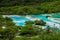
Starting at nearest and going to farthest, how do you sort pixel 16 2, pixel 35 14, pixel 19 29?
pixel 19 29 < pixel 35 14 < pixel 16 2

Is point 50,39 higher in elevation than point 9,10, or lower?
higher

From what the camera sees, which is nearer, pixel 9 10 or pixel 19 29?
pixel 19 29

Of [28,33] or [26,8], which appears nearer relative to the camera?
[28,33]

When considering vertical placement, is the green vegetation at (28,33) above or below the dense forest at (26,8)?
above

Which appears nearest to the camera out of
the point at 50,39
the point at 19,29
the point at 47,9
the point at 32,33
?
the point at 50,39

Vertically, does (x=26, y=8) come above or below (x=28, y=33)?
below

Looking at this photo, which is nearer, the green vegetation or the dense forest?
the green vegetation

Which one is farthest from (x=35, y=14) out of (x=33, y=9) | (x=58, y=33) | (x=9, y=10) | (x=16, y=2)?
(x=58, y=33)

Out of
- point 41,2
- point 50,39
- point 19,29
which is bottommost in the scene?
point 41,2

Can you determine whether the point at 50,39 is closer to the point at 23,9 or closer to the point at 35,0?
the point at 23,9

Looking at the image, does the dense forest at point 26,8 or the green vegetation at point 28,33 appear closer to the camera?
the green vegetation at point 28,33

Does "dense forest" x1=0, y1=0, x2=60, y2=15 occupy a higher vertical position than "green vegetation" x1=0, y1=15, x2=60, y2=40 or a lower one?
lower
